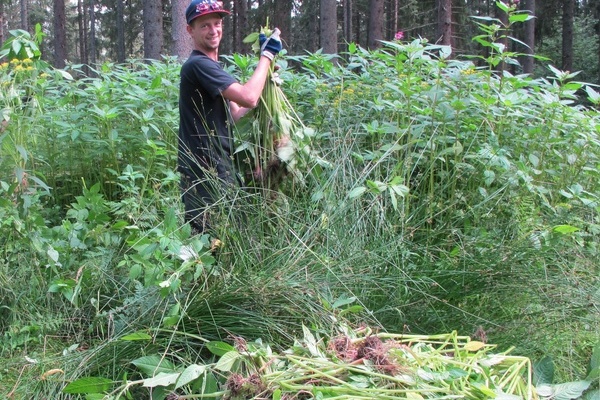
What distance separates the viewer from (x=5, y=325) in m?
3.09

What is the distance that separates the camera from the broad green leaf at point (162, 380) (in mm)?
1973

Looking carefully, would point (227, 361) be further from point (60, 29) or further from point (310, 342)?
point (60, 29)

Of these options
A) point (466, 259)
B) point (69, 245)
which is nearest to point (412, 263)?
point (466, 259)

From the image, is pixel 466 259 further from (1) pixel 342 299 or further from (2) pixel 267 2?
(2) pixel 267 2

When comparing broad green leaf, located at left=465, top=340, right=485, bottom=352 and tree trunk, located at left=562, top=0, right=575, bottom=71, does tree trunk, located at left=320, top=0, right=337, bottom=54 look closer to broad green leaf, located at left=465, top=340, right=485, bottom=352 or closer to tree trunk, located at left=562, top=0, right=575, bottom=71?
broad green leaf, located at left=465, top=340, right=485, bottom=352

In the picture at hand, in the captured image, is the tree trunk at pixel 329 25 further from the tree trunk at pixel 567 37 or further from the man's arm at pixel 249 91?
the tree trunk at pixel 567 37

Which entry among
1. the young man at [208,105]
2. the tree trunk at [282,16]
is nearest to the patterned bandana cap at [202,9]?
the young man at [208,105]

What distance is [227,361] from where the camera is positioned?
196cm

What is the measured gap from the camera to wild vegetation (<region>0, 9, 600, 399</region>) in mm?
2197

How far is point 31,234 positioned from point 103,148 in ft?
4.86

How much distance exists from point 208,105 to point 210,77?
191 mm

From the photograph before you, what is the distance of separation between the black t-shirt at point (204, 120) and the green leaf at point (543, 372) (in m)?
1.67

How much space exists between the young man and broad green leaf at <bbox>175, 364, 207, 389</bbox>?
1.07m

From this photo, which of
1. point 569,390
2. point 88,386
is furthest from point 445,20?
point 88,386
